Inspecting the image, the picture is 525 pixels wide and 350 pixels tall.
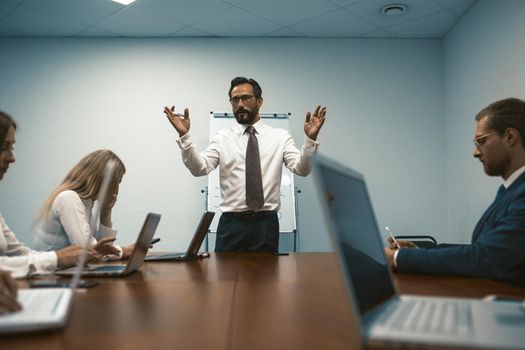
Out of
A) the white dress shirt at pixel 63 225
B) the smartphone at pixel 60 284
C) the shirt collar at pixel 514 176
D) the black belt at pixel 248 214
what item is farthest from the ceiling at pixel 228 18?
the smartphone at pixel 60 284

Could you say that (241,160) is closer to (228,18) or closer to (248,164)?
(248,164)

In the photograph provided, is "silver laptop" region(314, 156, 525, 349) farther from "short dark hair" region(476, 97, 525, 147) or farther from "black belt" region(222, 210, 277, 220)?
"black belt" region(222, 210, 277, 220)

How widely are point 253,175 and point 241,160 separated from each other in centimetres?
18

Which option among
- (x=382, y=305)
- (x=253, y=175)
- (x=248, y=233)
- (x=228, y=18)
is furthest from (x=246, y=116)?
(x=382, y=305)

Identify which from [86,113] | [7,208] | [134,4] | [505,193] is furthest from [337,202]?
[7,208]

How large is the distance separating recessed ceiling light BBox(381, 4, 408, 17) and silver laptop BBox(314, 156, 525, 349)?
3.14 m

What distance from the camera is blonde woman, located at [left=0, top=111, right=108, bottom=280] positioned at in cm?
128

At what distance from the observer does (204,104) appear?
13.6 feet

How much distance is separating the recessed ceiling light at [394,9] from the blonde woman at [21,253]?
10.0ft

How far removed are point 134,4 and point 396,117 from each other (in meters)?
2.72

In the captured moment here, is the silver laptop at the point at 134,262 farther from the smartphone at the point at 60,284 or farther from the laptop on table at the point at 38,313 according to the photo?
the laptop on table at the point at 38,313

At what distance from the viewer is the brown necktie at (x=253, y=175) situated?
246 cm

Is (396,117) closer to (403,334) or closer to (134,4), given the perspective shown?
(134,4)

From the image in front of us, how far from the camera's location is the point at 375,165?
13.6 ft
